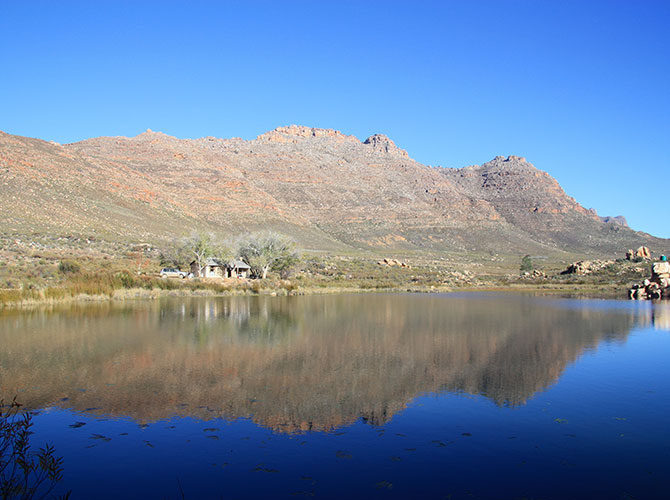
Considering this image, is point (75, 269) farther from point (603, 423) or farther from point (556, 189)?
point (556, 189)

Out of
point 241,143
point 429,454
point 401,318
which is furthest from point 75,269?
point 241,143

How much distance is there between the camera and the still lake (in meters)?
6.40

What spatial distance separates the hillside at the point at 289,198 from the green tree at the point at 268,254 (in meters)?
18.1

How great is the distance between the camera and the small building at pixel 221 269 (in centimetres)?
4228

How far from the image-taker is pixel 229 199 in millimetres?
93938

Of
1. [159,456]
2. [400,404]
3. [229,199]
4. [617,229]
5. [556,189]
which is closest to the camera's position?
[159,456]

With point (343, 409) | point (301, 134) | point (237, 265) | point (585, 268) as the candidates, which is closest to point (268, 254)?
point (237, 265)

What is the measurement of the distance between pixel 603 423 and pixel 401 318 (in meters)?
14.1

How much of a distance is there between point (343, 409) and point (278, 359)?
4211 mm

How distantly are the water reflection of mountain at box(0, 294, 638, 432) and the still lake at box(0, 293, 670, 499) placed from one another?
6 cm

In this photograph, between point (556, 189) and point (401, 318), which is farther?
point (556, 189)

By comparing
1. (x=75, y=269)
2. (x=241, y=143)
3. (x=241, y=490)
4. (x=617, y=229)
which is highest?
(x=241, y=143)

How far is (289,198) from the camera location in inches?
4178

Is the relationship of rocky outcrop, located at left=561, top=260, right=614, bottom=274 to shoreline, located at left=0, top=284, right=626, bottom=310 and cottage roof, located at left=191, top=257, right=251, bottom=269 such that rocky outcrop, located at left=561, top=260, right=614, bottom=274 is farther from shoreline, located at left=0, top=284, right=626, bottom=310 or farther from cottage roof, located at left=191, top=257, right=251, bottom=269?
cottage roof, located at left=191, top=257, right=251, bottom=269
